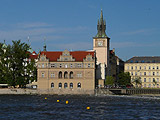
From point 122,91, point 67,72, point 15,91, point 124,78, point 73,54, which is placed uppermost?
point 73,54

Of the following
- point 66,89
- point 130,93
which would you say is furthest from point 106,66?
point 66,89

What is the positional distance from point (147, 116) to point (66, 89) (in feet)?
264

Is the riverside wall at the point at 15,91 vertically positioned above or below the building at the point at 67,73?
below

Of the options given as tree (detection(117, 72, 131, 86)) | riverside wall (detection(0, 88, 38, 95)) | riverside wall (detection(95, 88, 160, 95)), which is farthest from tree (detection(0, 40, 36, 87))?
tree (detection(117, 72, 131, 86))

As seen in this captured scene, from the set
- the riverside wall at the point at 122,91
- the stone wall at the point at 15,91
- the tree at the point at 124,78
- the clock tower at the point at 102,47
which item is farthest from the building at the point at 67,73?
the tree at the point at 124,78

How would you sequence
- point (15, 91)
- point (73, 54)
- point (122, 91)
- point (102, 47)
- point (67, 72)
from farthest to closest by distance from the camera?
point (102, 47)
point (122, 91)
point (73, 54)
point (67, 72)
point (15, 91)

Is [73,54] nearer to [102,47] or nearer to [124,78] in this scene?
[102,47]

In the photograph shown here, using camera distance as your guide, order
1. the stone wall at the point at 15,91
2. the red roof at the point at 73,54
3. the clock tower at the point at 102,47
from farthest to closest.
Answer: the clock tower at the point at 102,47 < the red roof at the point at 73,54 < the stone wall at the point at 15,91

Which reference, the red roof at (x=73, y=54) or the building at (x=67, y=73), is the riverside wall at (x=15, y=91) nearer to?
the building at (x=67, y=73)

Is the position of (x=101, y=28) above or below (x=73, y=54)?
above

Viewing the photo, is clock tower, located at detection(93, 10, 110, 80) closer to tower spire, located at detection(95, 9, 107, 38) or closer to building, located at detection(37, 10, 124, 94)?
tower spire, located at detection(95, 9, 107, 38)

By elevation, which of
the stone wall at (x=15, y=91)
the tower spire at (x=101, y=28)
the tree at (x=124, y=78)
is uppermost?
the tower spire at (x=101, y=28)

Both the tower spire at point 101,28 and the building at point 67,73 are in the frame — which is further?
the tower spire at point 101,28

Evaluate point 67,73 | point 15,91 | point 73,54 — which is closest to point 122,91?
point 67,73
